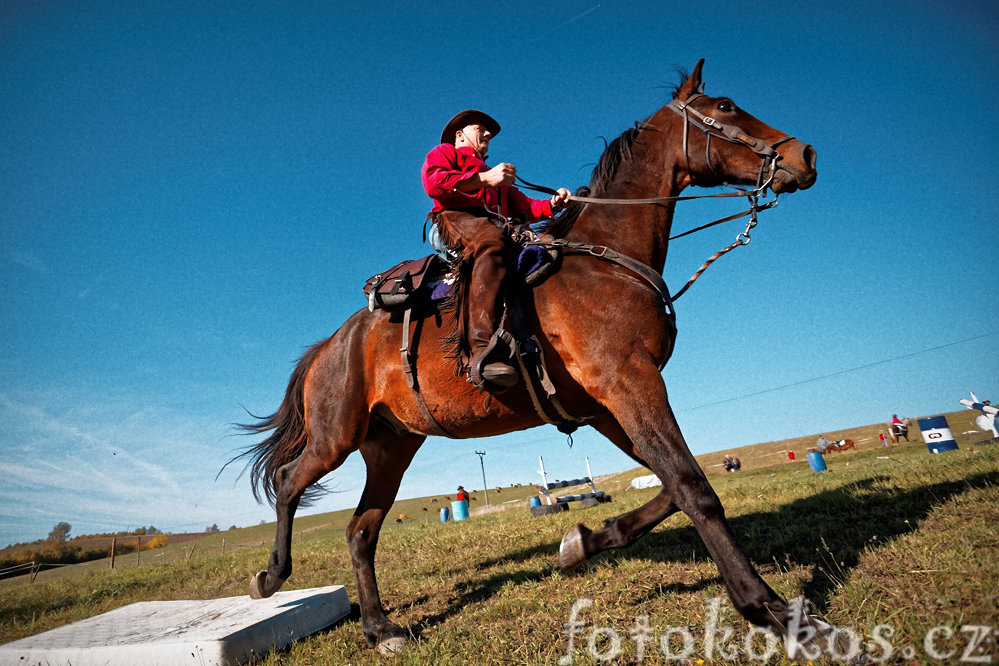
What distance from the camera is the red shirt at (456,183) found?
4500mm

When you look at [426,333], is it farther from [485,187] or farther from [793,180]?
[793,180]

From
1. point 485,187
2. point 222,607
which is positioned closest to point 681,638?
point 485,187

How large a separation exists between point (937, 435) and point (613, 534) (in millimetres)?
19899

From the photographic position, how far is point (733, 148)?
13.7 feet

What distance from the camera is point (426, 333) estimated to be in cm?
466

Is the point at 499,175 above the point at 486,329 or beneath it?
above

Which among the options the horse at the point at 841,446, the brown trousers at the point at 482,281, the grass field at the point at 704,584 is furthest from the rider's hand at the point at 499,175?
the horse at the point at 841,446

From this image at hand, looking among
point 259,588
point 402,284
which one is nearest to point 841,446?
point 402,284

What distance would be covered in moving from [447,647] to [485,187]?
3729 millimetres

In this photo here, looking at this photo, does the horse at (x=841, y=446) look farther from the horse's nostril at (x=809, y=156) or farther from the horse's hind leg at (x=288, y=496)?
the horse's hind leg at (x=288, y=496)

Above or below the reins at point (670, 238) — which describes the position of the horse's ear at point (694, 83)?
above

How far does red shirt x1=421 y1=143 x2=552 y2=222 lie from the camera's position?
450 centimetres

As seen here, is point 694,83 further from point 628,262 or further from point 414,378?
point 414,378

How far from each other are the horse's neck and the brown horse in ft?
0.03
